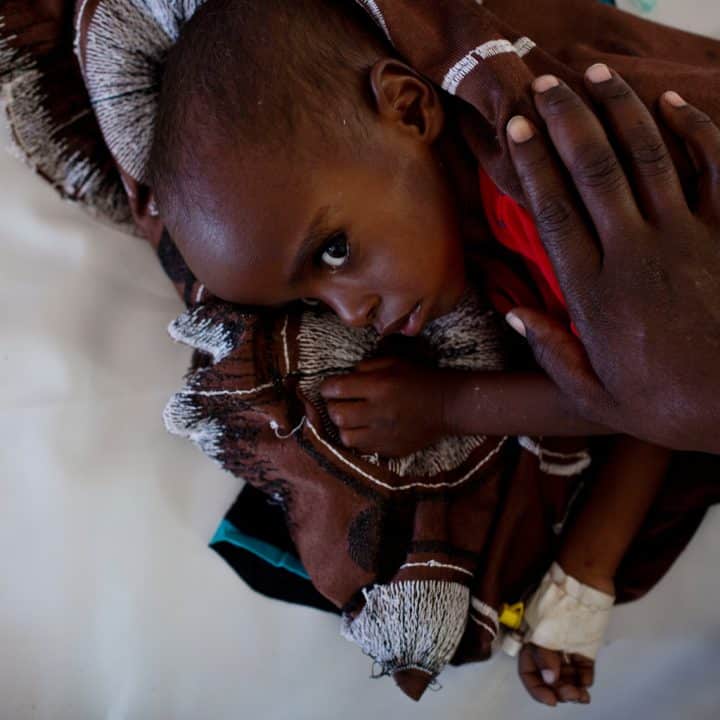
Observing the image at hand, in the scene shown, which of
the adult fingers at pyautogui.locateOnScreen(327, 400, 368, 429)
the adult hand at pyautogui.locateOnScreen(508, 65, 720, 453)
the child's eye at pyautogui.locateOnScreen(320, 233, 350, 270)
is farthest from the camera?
the adult fingers at pyautogui.locateOnScreen(327, 400, 368, 429)

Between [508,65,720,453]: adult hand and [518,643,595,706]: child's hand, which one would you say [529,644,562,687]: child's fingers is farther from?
→ [508,65,720,453]: adult hand

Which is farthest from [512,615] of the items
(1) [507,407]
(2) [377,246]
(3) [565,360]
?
(2) [377,246]

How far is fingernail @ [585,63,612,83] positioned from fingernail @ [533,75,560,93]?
3 cm

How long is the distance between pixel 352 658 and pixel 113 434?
42 cm

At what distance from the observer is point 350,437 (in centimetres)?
92

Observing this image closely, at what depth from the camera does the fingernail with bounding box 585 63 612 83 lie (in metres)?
0.72

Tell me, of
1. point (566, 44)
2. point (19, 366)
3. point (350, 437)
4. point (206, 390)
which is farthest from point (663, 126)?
point (19, 366)

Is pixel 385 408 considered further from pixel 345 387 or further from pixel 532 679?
pixel 532 679

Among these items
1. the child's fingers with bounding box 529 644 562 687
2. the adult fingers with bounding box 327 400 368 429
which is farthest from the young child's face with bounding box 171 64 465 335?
the child's fingers with bounding box 529 644 562 687

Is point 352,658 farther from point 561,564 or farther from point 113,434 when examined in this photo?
point 113,434

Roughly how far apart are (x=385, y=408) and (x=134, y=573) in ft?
1.23

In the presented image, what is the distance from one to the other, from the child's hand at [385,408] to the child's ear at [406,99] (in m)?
0.27

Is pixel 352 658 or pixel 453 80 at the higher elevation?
pixel 453 80

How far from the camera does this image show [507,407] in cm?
89
